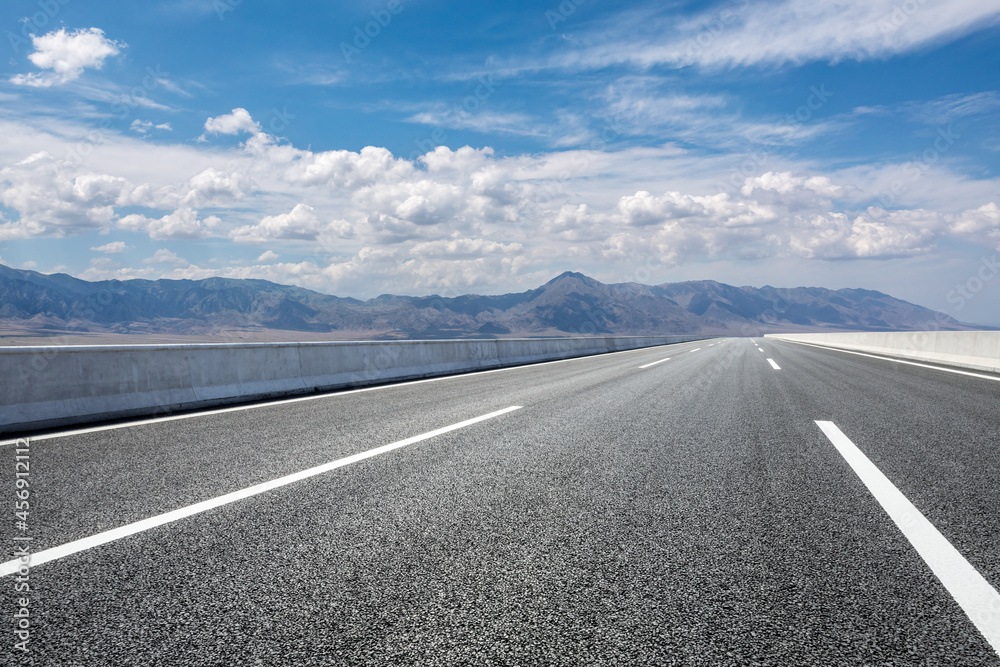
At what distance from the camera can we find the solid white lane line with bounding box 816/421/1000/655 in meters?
2.20

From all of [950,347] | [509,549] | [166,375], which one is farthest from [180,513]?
[950,347]

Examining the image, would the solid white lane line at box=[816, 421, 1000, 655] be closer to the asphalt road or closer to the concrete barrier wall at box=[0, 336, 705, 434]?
the asphalt road

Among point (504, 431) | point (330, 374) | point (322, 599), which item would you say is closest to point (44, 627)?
point (322, 599)

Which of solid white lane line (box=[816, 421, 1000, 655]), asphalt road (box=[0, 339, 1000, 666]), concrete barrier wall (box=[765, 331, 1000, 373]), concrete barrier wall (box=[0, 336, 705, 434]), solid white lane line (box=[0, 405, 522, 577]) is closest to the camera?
asphalt road (box=[0, 339, 1000, 666])

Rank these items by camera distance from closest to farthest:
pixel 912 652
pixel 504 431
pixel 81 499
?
pixel 912 652 < pixel 81 499 < pixel 504 431

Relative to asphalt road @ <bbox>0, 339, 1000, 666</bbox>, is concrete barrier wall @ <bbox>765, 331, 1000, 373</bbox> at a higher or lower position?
higher

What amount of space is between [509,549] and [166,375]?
24.3ft

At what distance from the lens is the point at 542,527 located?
3.24m

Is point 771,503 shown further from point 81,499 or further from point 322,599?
point 81,499

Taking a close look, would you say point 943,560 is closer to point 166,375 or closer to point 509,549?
point 509,549

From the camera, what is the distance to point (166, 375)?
851cm

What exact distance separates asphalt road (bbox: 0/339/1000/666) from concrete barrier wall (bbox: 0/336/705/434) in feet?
4.50

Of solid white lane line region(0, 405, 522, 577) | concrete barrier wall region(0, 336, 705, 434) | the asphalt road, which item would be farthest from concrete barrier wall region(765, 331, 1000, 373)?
solid white lane line region(0, 405, 522, 577)

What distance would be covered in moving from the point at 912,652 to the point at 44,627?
121 inches
